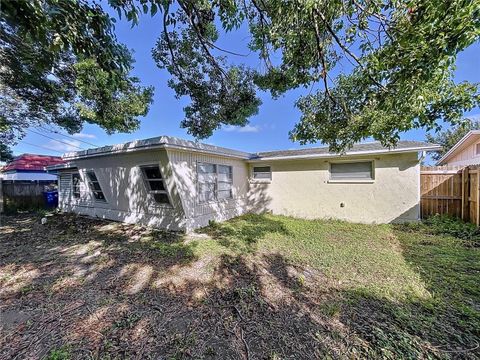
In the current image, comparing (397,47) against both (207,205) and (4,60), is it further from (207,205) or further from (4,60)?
(4,60)

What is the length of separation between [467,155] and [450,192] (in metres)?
9.37

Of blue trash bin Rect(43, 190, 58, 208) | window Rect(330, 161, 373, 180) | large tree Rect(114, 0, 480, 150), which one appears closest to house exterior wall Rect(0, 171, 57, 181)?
blue trash bin Rect(43, 190, 58, 208)

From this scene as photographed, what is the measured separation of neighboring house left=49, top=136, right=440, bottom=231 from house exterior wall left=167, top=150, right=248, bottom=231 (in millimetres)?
30

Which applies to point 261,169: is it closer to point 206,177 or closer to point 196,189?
point 206,177

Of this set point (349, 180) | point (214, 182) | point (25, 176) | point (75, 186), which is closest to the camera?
point (214, 182)

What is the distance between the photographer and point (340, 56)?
14.0ft

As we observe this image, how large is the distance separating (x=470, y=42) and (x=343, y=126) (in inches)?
94.6

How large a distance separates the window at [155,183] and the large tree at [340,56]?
2.75m

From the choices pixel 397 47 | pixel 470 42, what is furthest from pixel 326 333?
pixel 397 47

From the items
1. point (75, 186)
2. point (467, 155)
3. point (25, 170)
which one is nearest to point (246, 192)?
point (75, 186)

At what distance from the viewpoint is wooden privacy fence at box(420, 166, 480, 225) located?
Result: 6.45 metres

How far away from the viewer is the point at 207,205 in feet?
24.6

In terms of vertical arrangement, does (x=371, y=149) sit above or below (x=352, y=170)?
above

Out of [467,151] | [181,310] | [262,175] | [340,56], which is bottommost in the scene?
[181,310]
